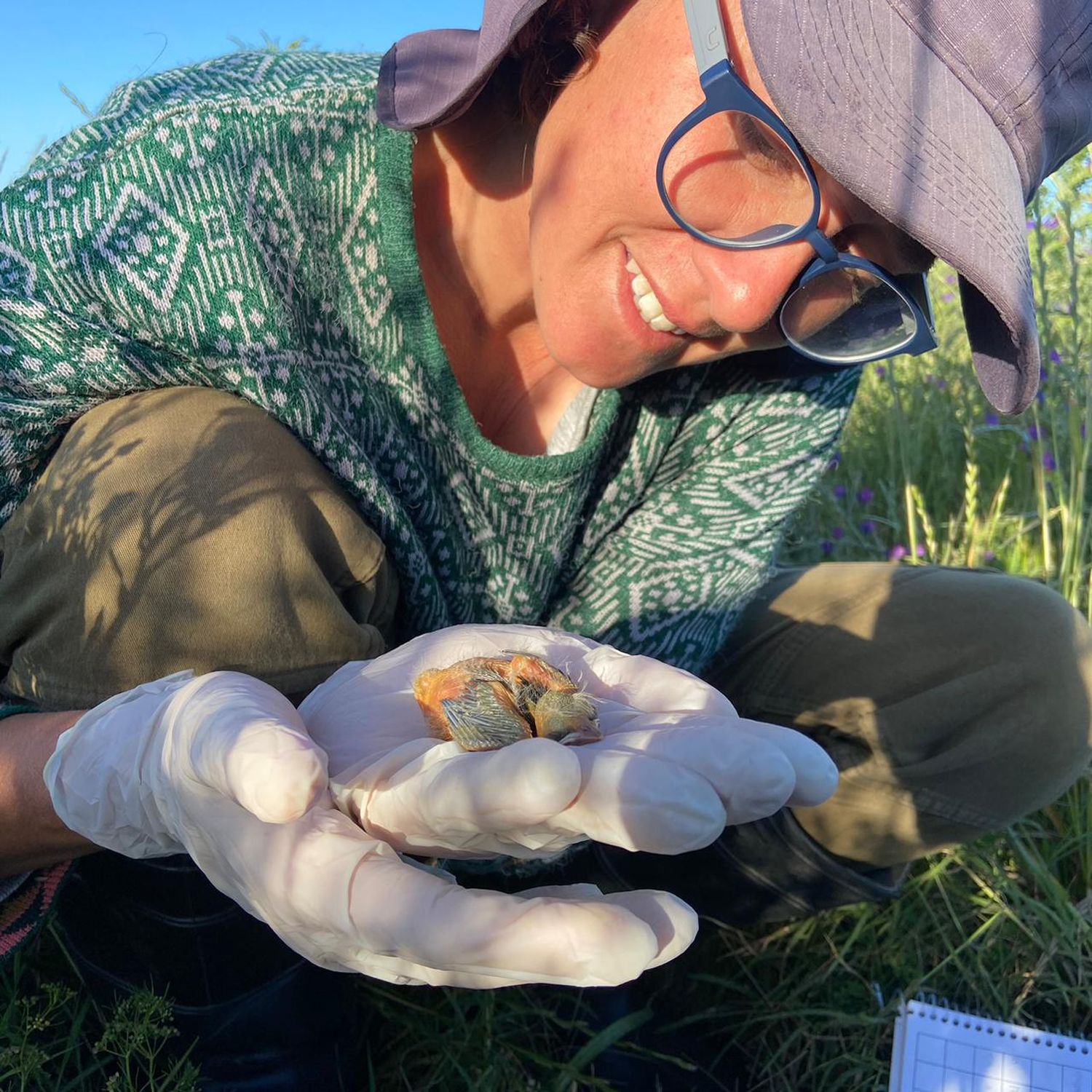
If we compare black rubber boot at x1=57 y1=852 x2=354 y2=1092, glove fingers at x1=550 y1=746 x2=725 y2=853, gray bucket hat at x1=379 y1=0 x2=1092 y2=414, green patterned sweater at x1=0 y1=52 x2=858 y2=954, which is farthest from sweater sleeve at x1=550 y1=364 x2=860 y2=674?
glove fingers at x1=550 y1=746 x2=725 y2=853

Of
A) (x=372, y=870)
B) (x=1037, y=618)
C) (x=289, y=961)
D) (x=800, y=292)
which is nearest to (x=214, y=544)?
(x=372, y=870)

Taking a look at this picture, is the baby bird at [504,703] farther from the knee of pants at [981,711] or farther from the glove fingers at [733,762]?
the knee of pants at [981,711]

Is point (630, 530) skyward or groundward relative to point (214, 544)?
groundward

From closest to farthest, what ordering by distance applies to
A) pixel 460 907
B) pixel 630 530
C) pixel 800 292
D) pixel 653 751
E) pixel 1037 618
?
pixel 460 907 → pixel 653 751 → pixel 800 292 → pixel 1037 618 → pixel 630 530

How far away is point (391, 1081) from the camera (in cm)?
156

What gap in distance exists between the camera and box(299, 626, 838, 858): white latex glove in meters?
0.83

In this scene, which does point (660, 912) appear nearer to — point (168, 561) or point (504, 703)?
point (504, 703)

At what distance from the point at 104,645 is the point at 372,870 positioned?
1.82 feet

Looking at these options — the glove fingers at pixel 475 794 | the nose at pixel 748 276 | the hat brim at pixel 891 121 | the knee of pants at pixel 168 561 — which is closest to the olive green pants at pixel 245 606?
the knee of pants at pixel 168 561

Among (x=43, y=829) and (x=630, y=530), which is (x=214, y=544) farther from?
(x=630, y=530)

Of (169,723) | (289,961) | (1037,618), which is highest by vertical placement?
(169,723)

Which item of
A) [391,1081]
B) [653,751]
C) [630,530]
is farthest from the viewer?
[630,530]

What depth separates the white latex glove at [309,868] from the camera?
2.60ft

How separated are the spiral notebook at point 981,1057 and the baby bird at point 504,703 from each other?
2.94 feet
